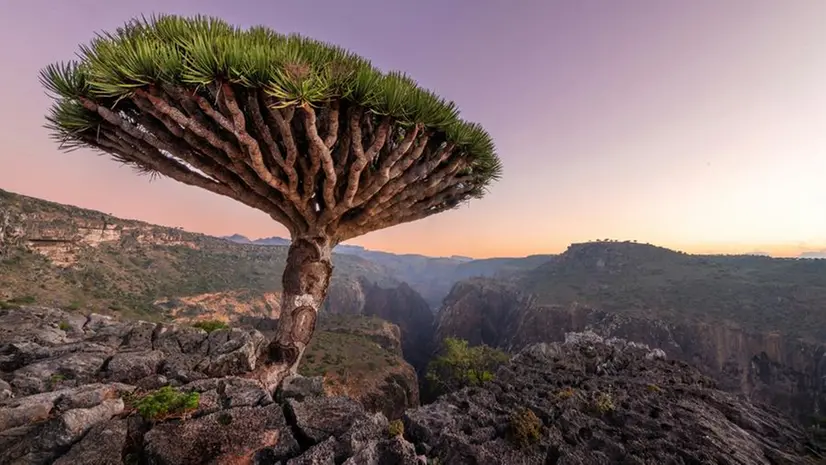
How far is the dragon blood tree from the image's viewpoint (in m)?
4.71

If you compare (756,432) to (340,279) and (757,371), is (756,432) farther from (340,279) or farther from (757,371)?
(340,279)

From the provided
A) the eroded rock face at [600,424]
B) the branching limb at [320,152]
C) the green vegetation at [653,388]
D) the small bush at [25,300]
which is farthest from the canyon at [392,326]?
the green vegetation at [653,388]

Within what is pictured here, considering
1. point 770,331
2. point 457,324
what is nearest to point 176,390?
point 770,331

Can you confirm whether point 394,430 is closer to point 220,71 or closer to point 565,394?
point 565,394

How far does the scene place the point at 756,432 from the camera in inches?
255

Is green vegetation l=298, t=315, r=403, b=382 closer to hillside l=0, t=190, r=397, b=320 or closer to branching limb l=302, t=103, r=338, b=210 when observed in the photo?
hillside l=0, t=190, r=397, b=320

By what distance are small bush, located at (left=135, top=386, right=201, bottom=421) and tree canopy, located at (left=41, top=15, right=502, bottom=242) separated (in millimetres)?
3612

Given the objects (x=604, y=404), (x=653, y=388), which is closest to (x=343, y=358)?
(x=653, y=388)

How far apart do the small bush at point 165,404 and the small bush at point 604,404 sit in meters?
6.88

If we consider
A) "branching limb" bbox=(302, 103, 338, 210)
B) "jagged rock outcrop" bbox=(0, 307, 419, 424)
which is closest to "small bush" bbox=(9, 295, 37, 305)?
"jagged rock outcrop" bbox=(0, 307, 419, 424)

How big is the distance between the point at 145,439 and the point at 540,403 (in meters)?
6.15

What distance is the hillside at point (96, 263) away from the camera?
3778 cm

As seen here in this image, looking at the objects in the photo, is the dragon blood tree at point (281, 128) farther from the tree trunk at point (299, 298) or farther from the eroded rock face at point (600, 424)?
the eroded rock face at point (600, 424)

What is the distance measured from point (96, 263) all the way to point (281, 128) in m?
65.3
